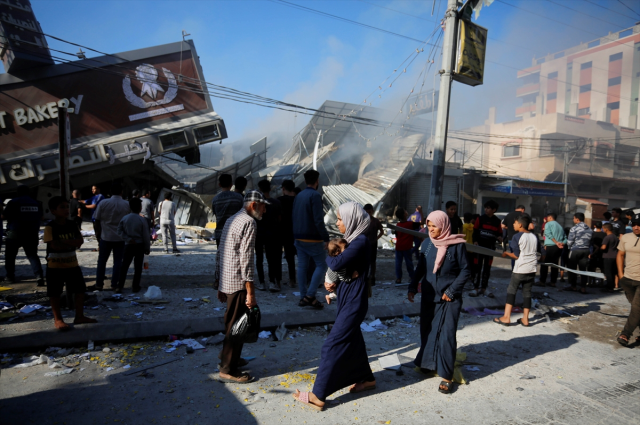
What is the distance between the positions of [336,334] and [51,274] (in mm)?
3183

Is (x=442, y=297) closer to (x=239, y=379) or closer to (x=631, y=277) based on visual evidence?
(x=239, y=379)

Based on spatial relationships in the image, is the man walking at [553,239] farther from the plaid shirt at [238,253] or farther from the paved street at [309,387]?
the plaid shirt at [238,253]

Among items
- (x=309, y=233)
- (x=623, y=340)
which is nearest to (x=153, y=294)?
(x=309, y=233)

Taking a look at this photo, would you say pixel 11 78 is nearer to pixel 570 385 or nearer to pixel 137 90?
pixel 137 90

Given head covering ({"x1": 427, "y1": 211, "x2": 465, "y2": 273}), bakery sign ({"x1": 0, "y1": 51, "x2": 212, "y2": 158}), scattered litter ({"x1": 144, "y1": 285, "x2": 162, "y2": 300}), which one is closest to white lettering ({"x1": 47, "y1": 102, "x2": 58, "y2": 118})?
bakery sign ({"x1": 0, "y1": 51, "x2": 212, "y2": 158})

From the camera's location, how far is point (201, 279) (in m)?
6.84

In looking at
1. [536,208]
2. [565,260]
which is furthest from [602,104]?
[565,260]

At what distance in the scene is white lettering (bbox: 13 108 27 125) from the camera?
1460cm

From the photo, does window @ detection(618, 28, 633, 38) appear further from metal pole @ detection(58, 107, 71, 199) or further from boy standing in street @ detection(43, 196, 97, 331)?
boy standing in street @ detection(43, 196, 97, 331)

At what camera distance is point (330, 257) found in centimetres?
302

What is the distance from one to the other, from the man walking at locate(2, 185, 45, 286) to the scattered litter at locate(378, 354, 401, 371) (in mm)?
5393

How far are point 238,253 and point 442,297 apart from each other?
188 cm

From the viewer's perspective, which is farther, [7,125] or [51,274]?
[7,125]

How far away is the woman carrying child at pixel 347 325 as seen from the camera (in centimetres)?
286
